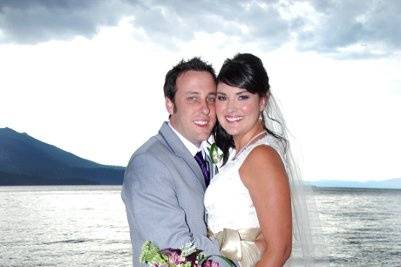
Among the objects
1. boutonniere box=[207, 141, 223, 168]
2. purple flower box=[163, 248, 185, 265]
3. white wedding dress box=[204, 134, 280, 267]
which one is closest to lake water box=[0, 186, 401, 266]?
boutonniere box=[207, 141, 223, 168]

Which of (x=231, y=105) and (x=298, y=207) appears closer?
(x=231, y=105)

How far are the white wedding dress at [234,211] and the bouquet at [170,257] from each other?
1.15 metres

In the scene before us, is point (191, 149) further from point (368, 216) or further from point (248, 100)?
point (368, 216)

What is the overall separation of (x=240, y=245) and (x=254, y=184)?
17.2 inches

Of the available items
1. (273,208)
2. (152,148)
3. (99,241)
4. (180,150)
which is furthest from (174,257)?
(99,241)

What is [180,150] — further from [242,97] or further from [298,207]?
[298,207]

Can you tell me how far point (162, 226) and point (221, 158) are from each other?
1087 millimetres

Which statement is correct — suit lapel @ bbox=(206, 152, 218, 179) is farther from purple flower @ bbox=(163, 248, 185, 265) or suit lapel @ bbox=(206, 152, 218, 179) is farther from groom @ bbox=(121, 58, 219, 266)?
purple flower @ bbox=(163, 248, 185, 265)

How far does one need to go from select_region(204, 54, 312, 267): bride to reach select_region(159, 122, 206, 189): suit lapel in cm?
15

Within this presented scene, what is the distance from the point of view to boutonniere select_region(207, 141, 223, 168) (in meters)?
4.35

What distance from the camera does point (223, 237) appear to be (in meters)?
3.77

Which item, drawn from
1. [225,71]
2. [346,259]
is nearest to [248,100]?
[225,71]

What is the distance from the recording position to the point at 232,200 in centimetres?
377

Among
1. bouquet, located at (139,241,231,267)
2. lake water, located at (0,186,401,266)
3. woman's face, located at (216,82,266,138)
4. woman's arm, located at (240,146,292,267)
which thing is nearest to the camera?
bouquet, located at (139,241,231,267)
